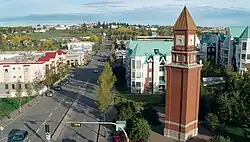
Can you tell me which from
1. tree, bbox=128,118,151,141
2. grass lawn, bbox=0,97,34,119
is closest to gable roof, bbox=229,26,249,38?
tree, bbox=128,118,151,141

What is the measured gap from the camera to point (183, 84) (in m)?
31.7

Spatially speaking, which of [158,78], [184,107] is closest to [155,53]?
[158,78]

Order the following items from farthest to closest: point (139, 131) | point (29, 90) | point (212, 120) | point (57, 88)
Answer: point (57, 88), point (29, 90), point (212, 120), point (139, 131)

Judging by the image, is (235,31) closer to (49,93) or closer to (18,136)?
(49,93)

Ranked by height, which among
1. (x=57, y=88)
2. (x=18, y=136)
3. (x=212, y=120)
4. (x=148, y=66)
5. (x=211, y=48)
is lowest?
(x=18, y=136)

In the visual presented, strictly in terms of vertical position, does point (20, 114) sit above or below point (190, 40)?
below

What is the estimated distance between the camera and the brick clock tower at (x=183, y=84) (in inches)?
1244

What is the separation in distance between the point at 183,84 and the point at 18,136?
1918cm

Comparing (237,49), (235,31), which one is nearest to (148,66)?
(237,49)

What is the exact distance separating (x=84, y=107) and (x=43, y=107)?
6816mm

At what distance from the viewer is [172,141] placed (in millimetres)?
32062

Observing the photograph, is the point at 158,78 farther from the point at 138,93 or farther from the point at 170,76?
the point at 170,76

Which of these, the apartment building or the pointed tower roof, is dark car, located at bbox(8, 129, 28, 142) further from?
the apartment building

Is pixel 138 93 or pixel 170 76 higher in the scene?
pixel 170 76
